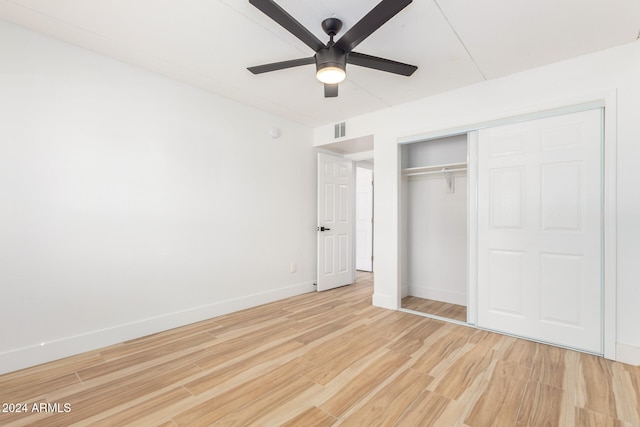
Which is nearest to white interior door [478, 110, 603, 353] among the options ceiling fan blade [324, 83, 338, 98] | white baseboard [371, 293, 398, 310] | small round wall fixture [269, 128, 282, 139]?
white baseboard [371, 293, 398, 310]

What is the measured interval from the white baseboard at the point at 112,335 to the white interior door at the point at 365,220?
3097 millimetres

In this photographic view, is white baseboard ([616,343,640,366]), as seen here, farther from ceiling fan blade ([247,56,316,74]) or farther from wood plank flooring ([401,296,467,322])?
ceiling fan blade ([247,56,316,74])

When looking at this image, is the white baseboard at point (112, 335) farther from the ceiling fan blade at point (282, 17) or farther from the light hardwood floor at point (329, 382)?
the ceiling fan blade at point (282, 17)

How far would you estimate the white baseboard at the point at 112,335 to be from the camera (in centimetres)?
228

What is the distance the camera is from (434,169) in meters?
4.02

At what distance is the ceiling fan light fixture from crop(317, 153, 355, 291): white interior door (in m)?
2.42

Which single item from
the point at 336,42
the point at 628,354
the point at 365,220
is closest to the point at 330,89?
the point at 336,42

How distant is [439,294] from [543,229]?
179 centimetres

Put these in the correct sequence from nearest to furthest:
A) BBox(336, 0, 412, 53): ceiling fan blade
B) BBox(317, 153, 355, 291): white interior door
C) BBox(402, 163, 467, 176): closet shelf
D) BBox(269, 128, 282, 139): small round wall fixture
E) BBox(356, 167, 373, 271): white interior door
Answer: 1. BBox(336, 0, 412, 53): ceiling fan blade
2. BBox(402, 163, 467, 176): closet shelf
3. BBox(269, 128, 282, 139): small round wall fixture
4. BBox(317, 153, 355, 291): white interior door
5. BBox(356, 167, 373, 271): white interior door

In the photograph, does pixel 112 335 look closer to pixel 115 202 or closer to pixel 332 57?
pixel 115 202

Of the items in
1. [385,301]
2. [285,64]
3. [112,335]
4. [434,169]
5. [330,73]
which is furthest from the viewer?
[434,169]

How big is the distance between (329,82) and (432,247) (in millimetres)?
3011

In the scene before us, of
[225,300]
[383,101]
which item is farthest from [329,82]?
[225,300]

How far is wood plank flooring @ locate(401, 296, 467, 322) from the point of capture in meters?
3.58
